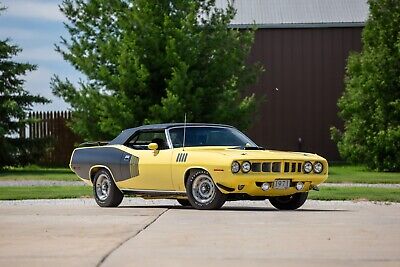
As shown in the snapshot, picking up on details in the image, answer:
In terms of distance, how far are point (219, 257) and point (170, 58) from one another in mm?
23801

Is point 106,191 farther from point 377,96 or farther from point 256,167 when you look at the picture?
point 377,96

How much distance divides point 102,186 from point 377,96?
20.2 meters

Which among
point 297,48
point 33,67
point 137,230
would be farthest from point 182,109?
point 137,230

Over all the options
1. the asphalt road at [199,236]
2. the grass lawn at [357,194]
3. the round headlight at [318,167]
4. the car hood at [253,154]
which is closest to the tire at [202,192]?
the asphalt road at [199,236]

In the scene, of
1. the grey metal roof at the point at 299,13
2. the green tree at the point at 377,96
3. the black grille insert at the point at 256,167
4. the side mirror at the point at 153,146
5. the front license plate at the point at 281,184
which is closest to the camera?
the black grille insert at the point at 256,167

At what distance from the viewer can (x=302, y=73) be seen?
43906 millimetres

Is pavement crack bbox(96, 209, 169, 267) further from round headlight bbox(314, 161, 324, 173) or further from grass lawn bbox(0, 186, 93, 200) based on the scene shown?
grass lawn bbox(0, 186, 93, 200)

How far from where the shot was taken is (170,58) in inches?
Answer: 1318

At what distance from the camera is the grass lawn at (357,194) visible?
19828mm

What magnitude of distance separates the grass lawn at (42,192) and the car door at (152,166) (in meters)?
3.21

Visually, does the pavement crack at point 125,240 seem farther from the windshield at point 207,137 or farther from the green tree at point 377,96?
the green tree at point 377,96

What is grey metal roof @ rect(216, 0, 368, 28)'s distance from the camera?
4359cm

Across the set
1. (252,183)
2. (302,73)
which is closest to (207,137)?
(252,183)

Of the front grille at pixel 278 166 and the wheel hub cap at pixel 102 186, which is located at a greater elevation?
the front grille at pixel 278 166
